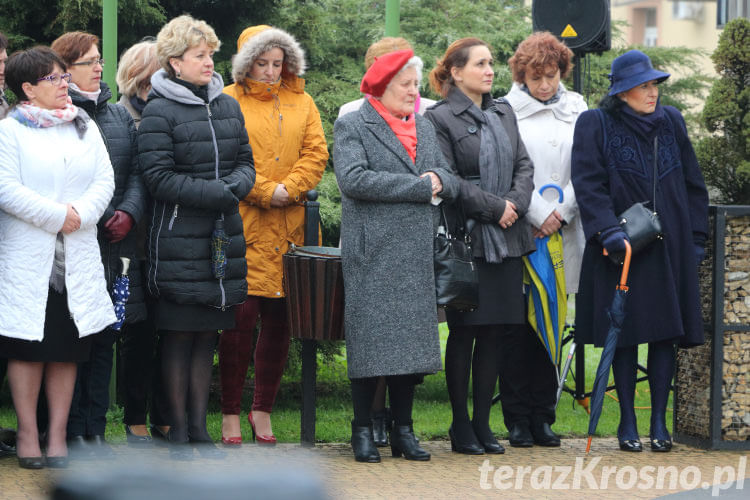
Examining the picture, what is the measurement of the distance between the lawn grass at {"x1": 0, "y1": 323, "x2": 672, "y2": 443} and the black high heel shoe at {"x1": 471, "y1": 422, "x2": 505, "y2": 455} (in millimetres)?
638

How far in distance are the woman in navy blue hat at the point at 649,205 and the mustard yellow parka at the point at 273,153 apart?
156 centimetres

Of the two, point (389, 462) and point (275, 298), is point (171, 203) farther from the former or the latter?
point (389, 462)

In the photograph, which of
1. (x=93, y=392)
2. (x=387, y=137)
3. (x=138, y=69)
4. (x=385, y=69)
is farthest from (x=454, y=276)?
(x=138, y=69)

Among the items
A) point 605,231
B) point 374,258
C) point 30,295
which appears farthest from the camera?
point 605,231

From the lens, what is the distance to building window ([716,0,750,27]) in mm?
20703

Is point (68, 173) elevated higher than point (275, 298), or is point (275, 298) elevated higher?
point (68, 173)

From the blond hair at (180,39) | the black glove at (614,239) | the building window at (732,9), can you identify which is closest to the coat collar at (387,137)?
the blond hair at (180,39)

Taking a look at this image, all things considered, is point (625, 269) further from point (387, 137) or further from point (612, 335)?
point (387, 137)

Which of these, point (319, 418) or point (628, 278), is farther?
point (319, 418)

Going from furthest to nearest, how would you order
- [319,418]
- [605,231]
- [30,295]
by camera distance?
[319,418] < [605,231] < [30,295]

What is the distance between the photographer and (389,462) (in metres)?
6.06

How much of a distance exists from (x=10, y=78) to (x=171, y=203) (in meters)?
1.00

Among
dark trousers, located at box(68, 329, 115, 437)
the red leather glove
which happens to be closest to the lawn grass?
dark trousers, located at box(68, 329, 115, 437)

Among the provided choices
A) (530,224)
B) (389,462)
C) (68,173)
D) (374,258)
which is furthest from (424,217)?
(68,173)
